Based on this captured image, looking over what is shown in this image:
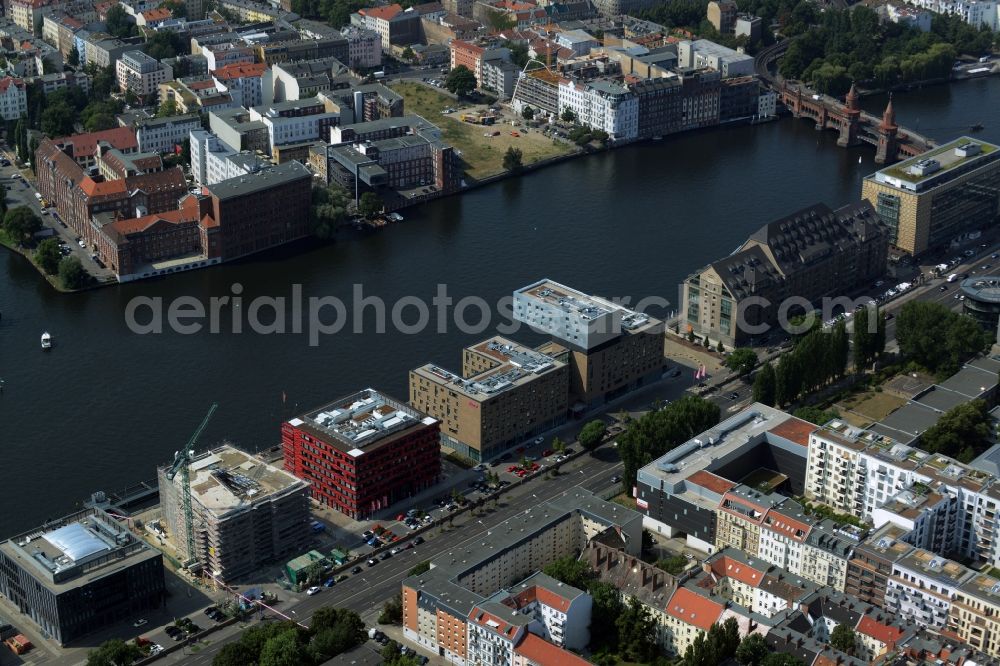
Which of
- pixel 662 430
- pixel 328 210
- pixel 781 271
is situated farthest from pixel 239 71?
pixel 662 430

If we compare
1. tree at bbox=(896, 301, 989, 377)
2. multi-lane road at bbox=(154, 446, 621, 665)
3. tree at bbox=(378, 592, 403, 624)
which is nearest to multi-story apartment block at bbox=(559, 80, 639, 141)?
tree at bbox=(896, 301, 989, 377)

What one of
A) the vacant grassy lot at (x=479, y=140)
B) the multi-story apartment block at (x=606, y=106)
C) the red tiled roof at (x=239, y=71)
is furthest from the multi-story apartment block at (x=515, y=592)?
the red tiled roof at (x=239, y=71)

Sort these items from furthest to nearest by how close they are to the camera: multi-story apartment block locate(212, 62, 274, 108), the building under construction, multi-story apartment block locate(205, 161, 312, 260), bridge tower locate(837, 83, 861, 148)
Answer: multi-story apartment block locate(212, 62, 274, 108) → bridge tower locate(837, 83, 861, 148) → multi-story apartment block locate(205, 161, 312, 260) → the building under construction

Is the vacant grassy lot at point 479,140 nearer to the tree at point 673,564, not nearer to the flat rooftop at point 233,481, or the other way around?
the flat rooftop at point 233,481

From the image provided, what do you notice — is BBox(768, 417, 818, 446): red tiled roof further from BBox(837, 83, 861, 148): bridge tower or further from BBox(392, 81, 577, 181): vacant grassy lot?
BBox(837, 83, 861, 148): bridge tower

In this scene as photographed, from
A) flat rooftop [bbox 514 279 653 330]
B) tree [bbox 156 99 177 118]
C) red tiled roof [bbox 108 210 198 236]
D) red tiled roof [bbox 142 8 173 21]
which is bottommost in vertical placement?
red tiled roof [bbox 108 210 198 236]

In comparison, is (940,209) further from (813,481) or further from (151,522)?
(151,522)

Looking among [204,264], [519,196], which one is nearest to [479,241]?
[519,196]

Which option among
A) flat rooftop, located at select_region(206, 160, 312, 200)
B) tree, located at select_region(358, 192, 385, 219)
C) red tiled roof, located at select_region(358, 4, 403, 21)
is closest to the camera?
flat rooftop, located at select_region(206, 160, 312, 200)
